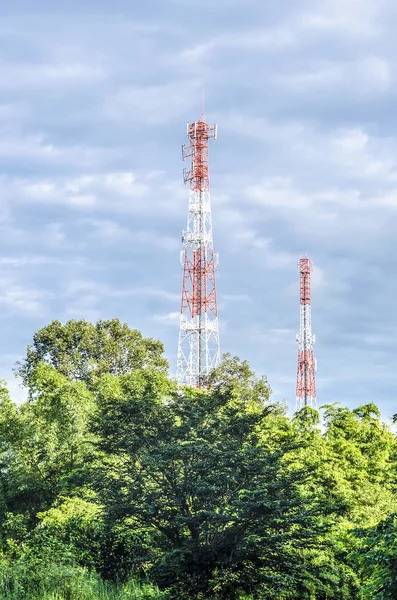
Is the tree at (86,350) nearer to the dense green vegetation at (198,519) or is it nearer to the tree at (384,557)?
the dense green vegetation at (198,519)

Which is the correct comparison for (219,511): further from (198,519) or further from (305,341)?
(305,341)

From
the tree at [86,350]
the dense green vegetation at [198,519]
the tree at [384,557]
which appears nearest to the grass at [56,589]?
the dense green vegetation at [198,519]

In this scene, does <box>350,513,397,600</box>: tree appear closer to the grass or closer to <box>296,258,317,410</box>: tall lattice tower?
the grass

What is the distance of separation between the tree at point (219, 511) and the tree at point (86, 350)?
86.5 feet

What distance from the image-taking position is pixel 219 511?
64.0ft

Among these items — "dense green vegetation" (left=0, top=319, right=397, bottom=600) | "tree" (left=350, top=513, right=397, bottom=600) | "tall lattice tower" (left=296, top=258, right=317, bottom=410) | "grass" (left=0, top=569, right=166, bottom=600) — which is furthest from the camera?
"tall lattice tower" (left=296, top=258, right=317, bottom=410)

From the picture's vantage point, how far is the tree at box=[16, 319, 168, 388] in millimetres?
48125

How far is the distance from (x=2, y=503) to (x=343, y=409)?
51.5 ft

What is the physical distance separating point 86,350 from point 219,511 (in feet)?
98.9

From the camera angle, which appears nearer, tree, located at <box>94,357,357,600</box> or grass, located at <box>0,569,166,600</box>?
grass, located at <box>0,569,166,600</box>

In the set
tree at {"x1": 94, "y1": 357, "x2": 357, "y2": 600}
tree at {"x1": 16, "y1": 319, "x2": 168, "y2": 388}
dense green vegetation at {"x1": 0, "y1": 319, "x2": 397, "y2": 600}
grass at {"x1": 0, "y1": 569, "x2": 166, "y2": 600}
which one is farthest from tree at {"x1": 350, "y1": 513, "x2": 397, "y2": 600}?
tree at {"x1": 16, "y1": 319, "x2": 168, "y2": 388}

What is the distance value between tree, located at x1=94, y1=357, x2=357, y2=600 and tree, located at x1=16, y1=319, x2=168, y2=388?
26350 millimetres

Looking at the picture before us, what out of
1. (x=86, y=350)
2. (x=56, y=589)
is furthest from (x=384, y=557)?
(x=86, y=350)

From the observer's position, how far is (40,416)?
3394cm
